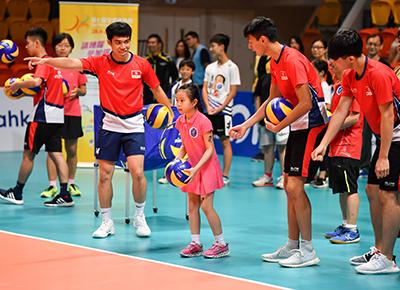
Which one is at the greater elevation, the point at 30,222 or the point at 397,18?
the point at 397,18

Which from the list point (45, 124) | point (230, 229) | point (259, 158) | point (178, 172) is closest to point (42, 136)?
point (45, 124)

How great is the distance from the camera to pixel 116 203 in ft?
22.9

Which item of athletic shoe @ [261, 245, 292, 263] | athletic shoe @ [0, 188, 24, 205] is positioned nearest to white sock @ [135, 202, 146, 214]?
A: athletic shoe @ [261, 245, 292, 263]

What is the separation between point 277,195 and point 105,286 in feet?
13.5

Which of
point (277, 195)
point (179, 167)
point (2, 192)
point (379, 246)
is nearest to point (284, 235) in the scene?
Result: point (379, 246)

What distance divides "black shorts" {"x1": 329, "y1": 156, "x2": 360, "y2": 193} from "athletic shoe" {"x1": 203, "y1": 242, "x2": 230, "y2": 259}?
4.56 ft

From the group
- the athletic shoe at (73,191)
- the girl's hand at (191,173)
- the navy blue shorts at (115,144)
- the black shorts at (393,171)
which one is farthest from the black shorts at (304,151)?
the athletic shoe at (73,191)

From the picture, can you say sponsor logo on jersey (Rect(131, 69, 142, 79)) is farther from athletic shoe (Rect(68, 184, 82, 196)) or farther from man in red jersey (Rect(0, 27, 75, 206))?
athletic shoe (Rect(68, 184, 82, 196))

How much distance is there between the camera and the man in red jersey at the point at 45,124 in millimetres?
6609

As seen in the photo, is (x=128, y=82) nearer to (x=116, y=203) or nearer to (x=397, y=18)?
(x=116, y=203)

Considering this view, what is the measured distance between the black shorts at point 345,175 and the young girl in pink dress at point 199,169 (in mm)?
1325

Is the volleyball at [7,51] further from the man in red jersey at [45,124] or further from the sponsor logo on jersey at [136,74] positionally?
the sponsor logo on jersey at [136,74]

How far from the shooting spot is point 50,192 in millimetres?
7238

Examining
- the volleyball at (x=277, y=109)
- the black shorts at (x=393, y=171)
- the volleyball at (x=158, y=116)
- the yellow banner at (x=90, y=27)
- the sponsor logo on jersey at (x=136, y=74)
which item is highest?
the yellow banner at (x=90, y=27)
